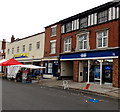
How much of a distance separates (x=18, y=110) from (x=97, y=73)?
1388 cm

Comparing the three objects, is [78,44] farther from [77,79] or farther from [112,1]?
[112,1]

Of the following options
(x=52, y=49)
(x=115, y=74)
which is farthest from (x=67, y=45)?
(x=115, y=74)

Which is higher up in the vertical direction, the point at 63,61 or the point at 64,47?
the point at 64,47

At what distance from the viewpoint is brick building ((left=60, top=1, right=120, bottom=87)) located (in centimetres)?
1759

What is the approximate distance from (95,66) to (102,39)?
312 centimetres

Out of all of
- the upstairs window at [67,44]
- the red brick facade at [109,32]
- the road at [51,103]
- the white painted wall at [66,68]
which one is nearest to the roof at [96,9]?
the red brick facade at [109,32]

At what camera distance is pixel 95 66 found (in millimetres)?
20016

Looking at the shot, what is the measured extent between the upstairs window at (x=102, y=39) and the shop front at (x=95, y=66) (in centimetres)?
91

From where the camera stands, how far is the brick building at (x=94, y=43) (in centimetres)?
1759

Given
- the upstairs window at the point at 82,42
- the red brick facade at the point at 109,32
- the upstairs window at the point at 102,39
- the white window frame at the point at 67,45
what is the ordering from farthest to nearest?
the white window frame at the point at 67,45 → the upstairs window at the point at 82,42 → the upstairs window at the point at 102,39 → the red brick facade at the point at 109,32

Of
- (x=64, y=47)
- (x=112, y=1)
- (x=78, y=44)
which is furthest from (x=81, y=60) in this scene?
(x=112, y=1)

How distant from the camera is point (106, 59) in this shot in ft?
60.4

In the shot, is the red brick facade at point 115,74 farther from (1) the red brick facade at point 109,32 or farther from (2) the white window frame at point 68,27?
(2) the white window frame at point 68,27

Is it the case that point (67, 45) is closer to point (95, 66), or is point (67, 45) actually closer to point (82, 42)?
point (82, 42)
